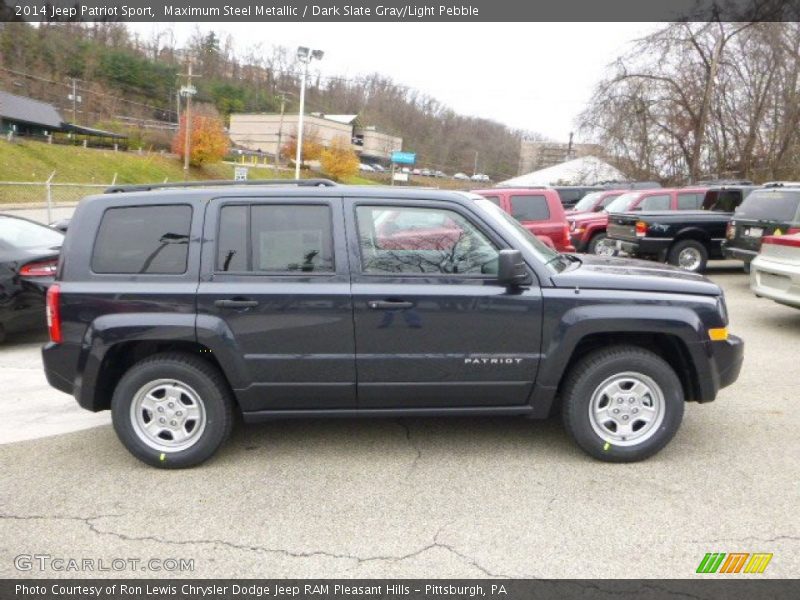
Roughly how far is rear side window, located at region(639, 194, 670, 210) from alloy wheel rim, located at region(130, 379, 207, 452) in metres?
11.7

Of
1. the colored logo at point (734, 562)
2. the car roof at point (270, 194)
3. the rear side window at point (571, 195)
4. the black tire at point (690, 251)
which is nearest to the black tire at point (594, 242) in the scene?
the black tire at point (690, 251)

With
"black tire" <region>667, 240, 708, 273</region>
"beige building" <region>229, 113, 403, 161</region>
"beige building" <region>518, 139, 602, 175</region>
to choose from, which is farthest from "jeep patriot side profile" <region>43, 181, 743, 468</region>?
"beige building" <region>229, 113, 403, 161</region>

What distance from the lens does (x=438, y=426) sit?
14.5ft

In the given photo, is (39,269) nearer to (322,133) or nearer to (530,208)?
(530,208)

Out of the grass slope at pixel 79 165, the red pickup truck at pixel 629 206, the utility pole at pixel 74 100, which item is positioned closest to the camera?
the red pickup truck at pixel 629 206

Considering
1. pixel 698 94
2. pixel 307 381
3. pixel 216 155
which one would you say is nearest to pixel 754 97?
pixel 698 94

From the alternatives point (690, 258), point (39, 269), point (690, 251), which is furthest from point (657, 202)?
point (39, 269)

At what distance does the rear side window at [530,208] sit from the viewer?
32.4ft

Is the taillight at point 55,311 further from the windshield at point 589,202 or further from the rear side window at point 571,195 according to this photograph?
the rear side window at point 571,195

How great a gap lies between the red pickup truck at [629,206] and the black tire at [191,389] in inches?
433

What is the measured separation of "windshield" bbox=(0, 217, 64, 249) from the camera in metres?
6.75

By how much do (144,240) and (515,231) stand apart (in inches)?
96.2

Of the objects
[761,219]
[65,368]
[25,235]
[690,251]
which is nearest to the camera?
[65,368]

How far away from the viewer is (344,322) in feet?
11.9
